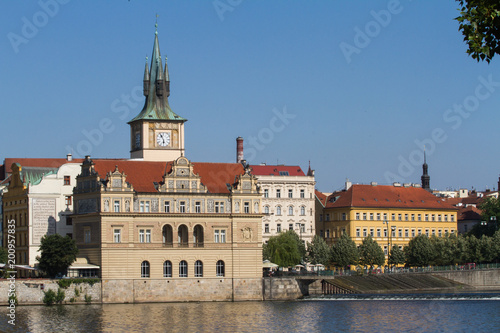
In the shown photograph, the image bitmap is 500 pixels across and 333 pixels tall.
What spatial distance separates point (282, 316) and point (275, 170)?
53300mm

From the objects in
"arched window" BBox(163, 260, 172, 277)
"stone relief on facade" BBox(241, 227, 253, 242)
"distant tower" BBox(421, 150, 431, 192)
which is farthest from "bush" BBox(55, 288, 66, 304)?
"distant tower" BBox(421, 150, 431, 192)

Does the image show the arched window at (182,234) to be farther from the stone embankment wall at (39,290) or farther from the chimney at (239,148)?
the chimney at (239,148)

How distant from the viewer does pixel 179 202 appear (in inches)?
3327

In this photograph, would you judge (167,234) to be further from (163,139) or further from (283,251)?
(283,251)

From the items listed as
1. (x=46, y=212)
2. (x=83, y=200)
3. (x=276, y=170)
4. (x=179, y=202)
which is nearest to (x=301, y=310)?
(x=179, y=202)

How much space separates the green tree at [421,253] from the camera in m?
112

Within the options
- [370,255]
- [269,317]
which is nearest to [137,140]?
[370,255]

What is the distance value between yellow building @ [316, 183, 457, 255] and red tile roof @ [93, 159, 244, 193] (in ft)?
121

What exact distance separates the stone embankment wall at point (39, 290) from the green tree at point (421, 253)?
46.4m

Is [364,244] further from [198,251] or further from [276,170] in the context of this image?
[198,251]

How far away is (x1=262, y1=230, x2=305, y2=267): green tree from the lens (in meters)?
103

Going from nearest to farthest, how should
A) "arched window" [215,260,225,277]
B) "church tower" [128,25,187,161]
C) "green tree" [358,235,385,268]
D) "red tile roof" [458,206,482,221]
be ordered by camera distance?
1. "arched window" [215,260,225,277]
2. "church tower" [128,25,187,161]
3. "green tree" [358,235,385,268]
4. "red tile roof" [458,206,482,221]

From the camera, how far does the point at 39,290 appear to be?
7825 cm

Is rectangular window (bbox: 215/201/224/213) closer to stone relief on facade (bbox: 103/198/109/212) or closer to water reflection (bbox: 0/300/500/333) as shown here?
water reflection (bbox: 0/300/500/333)
